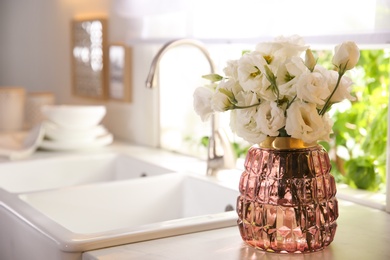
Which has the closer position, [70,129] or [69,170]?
[69,170]

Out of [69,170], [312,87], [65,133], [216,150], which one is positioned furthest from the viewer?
[65,133]

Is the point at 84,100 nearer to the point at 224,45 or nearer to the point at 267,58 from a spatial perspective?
the point at 224,45

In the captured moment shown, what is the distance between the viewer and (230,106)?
46.8 inches

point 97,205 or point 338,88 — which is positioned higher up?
point 338,88

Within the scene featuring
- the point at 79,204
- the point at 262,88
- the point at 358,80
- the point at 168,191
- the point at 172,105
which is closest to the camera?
the point at 262,88

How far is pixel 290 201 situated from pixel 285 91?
0.19 m

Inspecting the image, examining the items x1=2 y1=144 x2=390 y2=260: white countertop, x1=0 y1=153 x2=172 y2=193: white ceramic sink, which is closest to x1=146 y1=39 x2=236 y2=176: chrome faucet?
x1=0 y1=153 x2=172 y2=193: white ceramic sink

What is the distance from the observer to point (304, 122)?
3.72 feet

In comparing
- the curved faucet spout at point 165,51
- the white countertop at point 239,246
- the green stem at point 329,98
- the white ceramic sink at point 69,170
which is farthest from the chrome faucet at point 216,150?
the green stem at point 329,98

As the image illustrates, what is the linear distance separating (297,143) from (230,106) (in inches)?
5.2

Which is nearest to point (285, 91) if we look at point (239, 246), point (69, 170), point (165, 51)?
point (239, 246)

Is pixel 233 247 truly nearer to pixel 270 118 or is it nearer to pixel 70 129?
pixel 270 118

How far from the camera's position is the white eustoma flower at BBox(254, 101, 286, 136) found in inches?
44.8

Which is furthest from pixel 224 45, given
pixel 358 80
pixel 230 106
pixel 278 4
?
pixel 230 106
